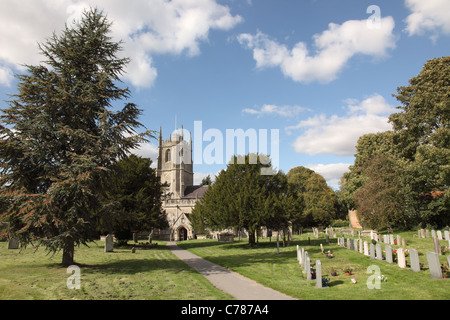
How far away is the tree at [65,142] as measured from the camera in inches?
511

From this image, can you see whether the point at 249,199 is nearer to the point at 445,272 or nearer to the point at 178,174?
the point at 445,272

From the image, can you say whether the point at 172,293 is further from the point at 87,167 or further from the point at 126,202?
the point at 126,202

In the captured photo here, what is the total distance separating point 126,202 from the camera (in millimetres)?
29188

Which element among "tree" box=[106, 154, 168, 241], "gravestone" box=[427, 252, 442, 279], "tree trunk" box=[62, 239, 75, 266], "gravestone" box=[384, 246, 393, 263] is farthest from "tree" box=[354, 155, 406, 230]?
"tree trunk" box=[62, 239, 75, 266]

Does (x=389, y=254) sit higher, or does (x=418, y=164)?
(x=418, y=164)

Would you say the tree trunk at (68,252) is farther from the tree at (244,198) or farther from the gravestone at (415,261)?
the gravestone at (415,261)

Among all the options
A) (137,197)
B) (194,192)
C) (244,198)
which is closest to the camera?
(244,198)

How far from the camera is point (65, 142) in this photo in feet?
47.7

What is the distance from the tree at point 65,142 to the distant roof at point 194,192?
1975 inches

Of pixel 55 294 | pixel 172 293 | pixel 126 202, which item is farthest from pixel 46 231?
pixel 126 202

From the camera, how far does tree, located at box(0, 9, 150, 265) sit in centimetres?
1297

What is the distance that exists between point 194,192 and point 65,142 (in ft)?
184

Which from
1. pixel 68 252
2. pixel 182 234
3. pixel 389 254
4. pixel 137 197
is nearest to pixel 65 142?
pixel 68 252

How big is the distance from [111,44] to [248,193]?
53.7 feet
